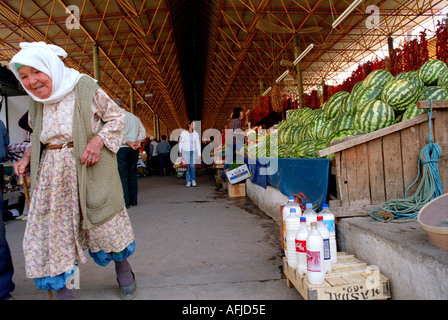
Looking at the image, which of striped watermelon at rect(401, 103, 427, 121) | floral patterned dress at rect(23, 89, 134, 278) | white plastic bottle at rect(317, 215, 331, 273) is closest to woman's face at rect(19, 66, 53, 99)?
floral patterned dress at rect(23, 89, 134, 278)

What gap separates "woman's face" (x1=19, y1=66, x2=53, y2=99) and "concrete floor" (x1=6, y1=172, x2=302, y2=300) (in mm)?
1406

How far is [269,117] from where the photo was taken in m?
Result: 12.7

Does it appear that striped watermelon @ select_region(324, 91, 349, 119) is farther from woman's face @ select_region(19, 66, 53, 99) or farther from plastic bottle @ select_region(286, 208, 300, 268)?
woman's face @ select_region(19, 66, 53, 99)

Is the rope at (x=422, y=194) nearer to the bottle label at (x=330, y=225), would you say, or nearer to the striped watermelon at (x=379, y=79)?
the bottle label at (x=330, y=225)

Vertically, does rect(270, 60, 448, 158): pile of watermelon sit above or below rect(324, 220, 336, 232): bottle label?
A: above

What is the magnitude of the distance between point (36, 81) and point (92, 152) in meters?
0.50

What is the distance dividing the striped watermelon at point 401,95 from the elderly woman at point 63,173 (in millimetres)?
2527

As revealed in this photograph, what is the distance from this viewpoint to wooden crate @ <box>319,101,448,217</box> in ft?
8.05

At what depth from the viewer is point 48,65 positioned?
70.7 inches

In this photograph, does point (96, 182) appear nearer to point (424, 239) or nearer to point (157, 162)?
point (424, 239)

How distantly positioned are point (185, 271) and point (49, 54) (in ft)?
6.07

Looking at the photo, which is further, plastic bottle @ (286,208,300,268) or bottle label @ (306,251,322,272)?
plastic bottle @ (286,208,300,268)

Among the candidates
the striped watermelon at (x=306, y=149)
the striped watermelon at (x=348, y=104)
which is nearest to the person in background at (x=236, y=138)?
the striped watermelon at (x=306, y=149)
